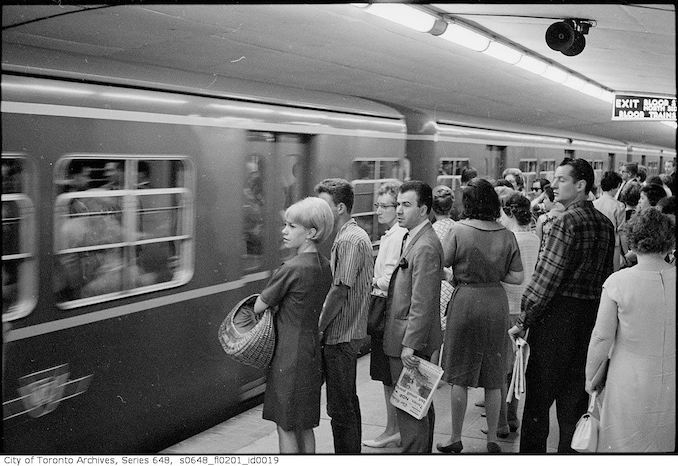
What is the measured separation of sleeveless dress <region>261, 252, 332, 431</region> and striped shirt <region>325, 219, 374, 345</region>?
16cm

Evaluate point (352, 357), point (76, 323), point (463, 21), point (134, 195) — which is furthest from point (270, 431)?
point (463, 21)

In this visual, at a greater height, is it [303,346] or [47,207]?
[47,207]

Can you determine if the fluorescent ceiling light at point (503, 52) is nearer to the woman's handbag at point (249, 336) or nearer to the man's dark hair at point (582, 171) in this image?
the man's dark hair at point (582, 171)

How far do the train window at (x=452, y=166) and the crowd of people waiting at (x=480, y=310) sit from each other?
430 mm

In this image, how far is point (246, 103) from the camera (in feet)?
13.5

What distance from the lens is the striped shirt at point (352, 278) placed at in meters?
3.63

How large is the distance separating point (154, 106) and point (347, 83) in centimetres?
112

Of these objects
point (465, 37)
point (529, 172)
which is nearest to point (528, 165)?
point (529, 172)

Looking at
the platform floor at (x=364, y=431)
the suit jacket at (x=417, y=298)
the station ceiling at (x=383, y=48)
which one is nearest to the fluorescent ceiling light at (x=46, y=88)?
the station ceiling at (x=383, y=48)

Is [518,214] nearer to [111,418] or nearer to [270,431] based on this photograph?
[270,431]

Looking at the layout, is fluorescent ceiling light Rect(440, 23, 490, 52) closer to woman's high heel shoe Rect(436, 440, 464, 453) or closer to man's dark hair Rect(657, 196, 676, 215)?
man's dark hair Rect(657, 196, 676, 215)

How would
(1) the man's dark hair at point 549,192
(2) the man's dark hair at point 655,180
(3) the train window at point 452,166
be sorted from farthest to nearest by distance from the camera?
1. (1) the man's dark hair at point 549,192
2. (3) the train window at point 452,166
3. (2) the man's dark hair at point 655,180

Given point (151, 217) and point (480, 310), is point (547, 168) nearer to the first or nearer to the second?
point (480, 310)

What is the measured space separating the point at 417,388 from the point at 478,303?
1.74 ft
